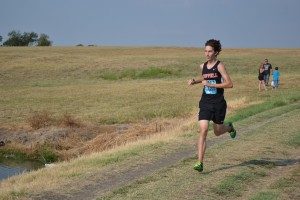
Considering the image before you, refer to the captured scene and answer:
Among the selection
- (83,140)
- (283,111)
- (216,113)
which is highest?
(216,113)

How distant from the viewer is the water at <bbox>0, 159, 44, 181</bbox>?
14556 millimetres

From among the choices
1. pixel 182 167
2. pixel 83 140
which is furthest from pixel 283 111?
pixel 182 167

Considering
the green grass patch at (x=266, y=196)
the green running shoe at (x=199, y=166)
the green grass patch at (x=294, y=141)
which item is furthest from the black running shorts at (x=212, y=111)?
the green grass patch at (x=294, y=141)

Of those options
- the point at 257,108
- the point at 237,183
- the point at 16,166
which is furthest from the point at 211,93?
the point at 257,108

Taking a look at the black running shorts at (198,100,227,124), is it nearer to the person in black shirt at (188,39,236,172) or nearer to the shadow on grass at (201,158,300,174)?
the person in black shirt at (188,39,236,172)

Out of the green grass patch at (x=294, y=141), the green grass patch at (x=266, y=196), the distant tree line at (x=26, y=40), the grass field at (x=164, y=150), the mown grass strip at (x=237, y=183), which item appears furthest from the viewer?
the distant tree line at (x=26, y=40)

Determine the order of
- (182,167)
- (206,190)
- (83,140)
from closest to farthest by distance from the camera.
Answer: (206,190), (182,167), (83,140)

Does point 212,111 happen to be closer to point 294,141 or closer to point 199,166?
point 199,166

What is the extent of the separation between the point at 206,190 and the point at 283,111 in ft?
37.0

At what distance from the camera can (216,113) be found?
8023 mm

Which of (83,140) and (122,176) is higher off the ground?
(122,176)

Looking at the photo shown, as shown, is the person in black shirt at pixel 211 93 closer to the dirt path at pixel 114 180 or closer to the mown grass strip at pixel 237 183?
the mown grass strip at pixel 237 183

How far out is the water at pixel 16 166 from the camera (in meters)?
14.6

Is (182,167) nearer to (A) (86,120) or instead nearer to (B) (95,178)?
(B) (95,178)
